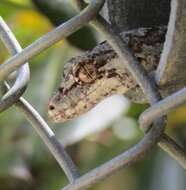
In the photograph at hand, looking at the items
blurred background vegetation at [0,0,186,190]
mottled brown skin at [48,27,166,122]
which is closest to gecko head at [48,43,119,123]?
mottled brown skin at [48,27,166,122]

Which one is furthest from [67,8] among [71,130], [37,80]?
[37,80]

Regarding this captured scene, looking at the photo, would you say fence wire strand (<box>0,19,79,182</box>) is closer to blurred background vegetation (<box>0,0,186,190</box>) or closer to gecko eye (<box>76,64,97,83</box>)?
gecko eye (<box>76,64,97,83</box>)

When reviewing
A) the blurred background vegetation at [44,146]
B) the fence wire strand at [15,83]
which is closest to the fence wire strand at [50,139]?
the fence wire strand at [15,83]

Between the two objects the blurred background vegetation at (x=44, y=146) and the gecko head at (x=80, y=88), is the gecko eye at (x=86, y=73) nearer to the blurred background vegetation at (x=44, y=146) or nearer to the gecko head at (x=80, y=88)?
the gecko head at (x=80, y=88)

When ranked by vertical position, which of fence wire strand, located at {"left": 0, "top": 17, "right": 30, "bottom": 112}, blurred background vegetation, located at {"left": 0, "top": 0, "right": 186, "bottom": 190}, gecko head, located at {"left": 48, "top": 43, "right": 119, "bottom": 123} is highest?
fence wire strand, located at {"left": 0, "top": 17, "right": 30, "bottom": 112}

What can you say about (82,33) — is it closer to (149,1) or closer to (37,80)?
(149,1)
